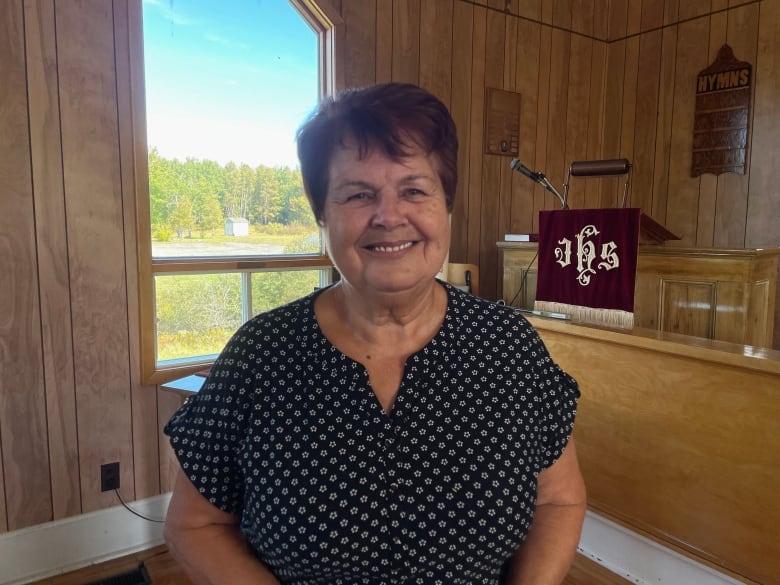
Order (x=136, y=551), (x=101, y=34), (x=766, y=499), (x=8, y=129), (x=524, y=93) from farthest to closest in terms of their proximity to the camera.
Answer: (x=524, y=93)
(x=136, y=551)
(x=101, y=34)
(x=8, y=129)
(x=766, y=499)

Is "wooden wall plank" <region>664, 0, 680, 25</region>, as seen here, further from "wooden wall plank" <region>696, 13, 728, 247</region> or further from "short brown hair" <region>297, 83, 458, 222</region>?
"short brown hair" <region>297, 83, 458, 222</region>

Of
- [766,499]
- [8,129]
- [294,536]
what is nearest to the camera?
[294,536]

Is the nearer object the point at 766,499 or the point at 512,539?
the point at 512,539

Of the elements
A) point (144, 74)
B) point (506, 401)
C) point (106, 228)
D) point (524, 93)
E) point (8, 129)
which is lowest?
point (506, 401)

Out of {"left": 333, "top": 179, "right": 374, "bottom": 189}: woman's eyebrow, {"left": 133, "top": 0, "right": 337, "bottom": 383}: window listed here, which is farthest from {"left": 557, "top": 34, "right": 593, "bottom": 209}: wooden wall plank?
{"left": 333, "top": 179, "right": 374, "bottom": 189}: woman's eyebrow

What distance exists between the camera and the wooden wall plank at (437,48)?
120 inches

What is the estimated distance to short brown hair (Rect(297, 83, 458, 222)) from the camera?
91 cm

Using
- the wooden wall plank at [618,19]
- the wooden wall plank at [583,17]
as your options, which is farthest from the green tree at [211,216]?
the wooden wall plank at [618,19]

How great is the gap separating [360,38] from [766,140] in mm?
2337

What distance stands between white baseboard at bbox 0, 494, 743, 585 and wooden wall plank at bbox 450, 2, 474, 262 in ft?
5.37

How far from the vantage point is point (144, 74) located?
226cm

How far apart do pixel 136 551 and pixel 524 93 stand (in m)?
3.17

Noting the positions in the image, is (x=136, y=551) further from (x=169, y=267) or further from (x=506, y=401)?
(x=506, y=401)

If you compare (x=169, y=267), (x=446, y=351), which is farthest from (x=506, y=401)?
(x=169, y=267)
